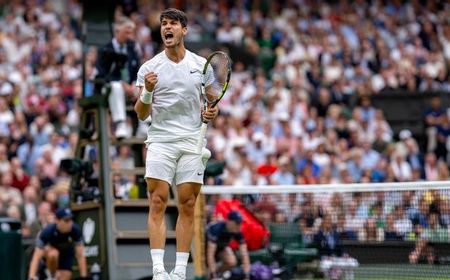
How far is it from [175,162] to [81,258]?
493cm

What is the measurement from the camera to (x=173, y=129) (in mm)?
12625

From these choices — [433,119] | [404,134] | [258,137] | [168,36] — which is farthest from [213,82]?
[433,119]

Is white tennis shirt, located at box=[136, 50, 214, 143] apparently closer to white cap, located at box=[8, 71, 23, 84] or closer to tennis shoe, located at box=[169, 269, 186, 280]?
tennis shoe, located at box=[169, 269, 186, 280]

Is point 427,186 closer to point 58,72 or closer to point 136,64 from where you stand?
point 136,64

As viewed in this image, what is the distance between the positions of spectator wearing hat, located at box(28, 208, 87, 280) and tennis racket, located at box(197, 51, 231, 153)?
501 centimetres

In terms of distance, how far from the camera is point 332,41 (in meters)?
31.3

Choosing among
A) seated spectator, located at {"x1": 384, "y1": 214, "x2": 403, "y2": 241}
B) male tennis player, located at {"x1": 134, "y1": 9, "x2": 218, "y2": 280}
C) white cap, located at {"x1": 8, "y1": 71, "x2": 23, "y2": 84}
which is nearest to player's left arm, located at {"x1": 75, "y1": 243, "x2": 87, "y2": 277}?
seated spectator, located at {"x1": 384, "y1": 214, "x2": 403, "y2": 241}

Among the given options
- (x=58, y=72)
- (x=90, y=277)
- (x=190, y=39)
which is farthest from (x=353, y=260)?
(x=190, y=39)

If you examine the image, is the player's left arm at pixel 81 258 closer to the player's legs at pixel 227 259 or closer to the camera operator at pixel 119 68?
the camera operator at pixel 119 68

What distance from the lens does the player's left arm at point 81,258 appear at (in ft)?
56.3

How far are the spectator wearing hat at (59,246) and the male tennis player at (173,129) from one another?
4.98 m

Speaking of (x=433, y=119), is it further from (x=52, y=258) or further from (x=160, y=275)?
(x=160, y=275)

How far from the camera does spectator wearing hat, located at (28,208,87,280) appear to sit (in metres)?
17.5

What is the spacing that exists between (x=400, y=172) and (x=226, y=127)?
3260 mm
